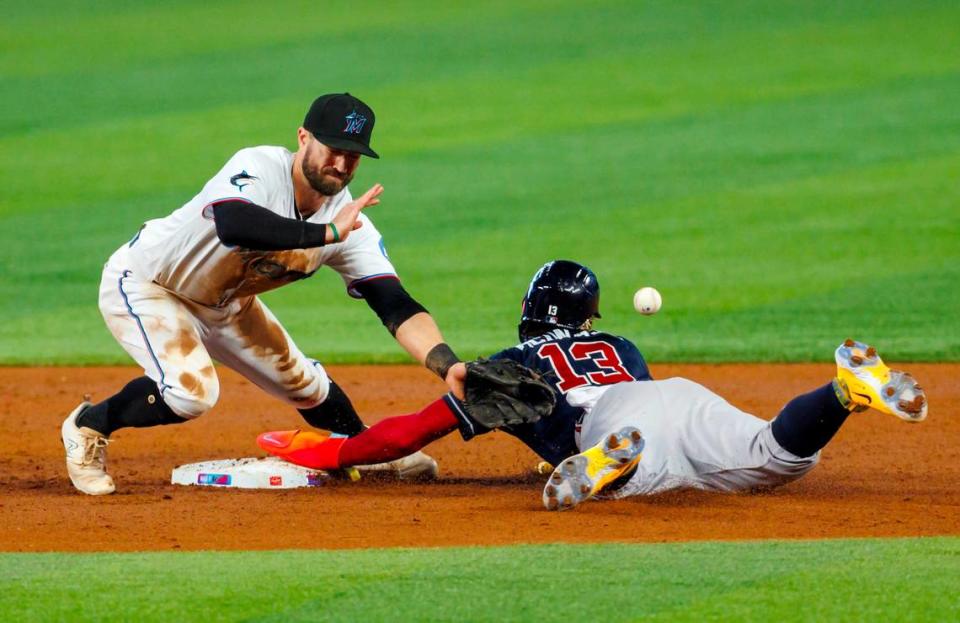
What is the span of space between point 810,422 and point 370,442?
1.90m

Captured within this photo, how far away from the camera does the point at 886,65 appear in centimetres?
2073

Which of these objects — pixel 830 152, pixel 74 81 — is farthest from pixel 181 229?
pixel 74 81

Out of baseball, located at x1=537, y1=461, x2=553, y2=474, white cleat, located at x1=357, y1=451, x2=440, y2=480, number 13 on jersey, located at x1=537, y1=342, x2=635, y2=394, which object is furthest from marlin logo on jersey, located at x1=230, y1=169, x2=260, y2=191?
baseball, located at x1=537, y1=461, x2=553, y2=474

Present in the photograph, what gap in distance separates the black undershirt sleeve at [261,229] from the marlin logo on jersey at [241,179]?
12cm

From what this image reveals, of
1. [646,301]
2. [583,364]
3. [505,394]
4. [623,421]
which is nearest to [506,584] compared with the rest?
[505,394]

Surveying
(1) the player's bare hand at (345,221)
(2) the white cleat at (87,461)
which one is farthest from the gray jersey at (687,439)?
(2) the white cleat at (87,461)

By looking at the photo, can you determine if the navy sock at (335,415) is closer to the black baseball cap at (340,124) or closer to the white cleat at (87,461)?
the white cleat at (87,461)

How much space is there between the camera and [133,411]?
647cm

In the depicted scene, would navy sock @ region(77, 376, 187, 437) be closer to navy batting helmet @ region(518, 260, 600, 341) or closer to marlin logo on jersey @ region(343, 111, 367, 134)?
marlin logo on jersey @ region(343, 111, 367, 134)

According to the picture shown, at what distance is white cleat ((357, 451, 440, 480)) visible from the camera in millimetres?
7004

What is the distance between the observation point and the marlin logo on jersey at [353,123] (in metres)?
5.93

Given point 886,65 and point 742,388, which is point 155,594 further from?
point 886,65

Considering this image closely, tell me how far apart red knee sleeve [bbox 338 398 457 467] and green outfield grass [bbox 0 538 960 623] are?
1191mm

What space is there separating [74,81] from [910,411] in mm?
17239
